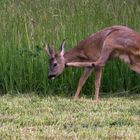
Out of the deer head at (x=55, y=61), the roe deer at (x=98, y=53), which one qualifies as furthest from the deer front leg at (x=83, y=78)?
the deer head at (x=55, y=61)

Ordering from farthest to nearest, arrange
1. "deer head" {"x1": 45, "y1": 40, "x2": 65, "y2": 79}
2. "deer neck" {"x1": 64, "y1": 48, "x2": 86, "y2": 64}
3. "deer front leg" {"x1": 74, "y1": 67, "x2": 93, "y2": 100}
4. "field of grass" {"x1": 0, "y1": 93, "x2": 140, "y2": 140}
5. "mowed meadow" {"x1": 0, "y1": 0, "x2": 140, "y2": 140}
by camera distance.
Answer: "deer neck" {"x1": 64, "y1": 48, "x2": 86, "y2": 64}, "deer head" {"x1": 45, "y1": 40, "x2": 65, "y2": 79}, "deer front leg" {"x1": 74, "y1": 67, "x2": 93, "y2": 100}, "mowed meadow" {"x1": 0, "y1": 0, "x2": 140, "y2": 140}, "field of grass" {"x1": 0, "y1": 93, "x2": 140, "y2": 140}

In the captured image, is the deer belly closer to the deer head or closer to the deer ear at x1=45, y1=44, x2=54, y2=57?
the deer head

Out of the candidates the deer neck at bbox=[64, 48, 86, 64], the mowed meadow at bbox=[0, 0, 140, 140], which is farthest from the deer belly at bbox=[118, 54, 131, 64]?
the deer neck at bbox=[64, 48, 86, 64]

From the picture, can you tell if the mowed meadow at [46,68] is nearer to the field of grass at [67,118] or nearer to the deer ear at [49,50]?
the field of grass at [67,118]

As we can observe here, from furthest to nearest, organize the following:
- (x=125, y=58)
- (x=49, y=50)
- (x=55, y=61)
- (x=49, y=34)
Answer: (x=49, y=34) < (x=55, y=61) < (x=49, y=50) < (x=125, y=58)

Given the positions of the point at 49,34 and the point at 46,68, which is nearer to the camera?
the point at 46,68

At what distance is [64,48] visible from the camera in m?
11.0

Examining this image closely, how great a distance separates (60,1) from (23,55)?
1818mm

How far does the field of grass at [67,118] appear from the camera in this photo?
21.4 ft

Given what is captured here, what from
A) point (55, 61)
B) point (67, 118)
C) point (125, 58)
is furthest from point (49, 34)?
point (67, 118)

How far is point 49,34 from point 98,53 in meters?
1.20

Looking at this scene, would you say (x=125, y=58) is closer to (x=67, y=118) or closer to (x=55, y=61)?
(x=55, y=61)

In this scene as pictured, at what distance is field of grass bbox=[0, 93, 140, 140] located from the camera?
6.53 metres

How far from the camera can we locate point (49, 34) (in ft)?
36.6
